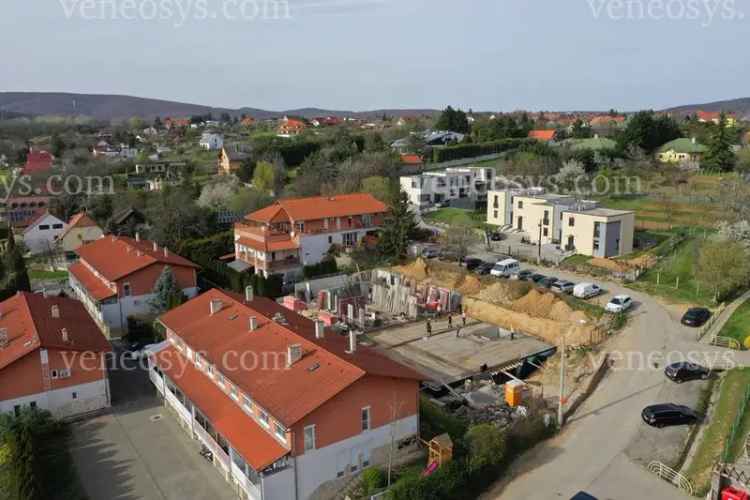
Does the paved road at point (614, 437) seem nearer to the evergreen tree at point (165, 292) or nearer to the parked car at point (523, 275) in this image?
the parked car at point (523, 275)

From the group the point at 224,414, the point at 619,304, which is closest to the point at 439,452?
the point at 224,414

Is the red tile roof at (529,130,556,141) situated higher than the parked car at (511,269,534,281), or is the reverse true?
the red tile roof at (529,130,556,141)

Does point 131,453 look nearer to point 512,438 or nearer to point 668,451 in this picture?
point 512,438

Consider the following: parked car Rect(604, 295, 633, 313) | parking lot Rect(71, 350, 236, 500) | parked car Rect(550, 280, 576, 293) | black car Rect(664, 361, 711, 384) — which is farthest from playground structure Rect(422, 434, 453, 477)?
parked car Rect(550, 280, 576, 293)

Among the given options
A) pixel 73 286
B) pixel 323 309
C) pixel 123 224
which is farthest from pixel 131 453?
pixel 123 224

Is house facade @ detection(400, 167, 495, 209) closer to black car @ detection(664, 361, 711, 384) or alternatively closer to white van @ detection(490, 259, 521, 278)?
white van @ detection(490, 259, 521, 278)

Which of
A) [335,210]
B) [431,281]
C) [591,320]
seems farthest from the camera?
[335,210]

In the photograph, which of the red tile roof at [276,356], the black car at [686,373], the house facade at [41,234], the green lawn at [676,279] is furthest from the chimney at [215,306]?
the house facade at [41,234]
